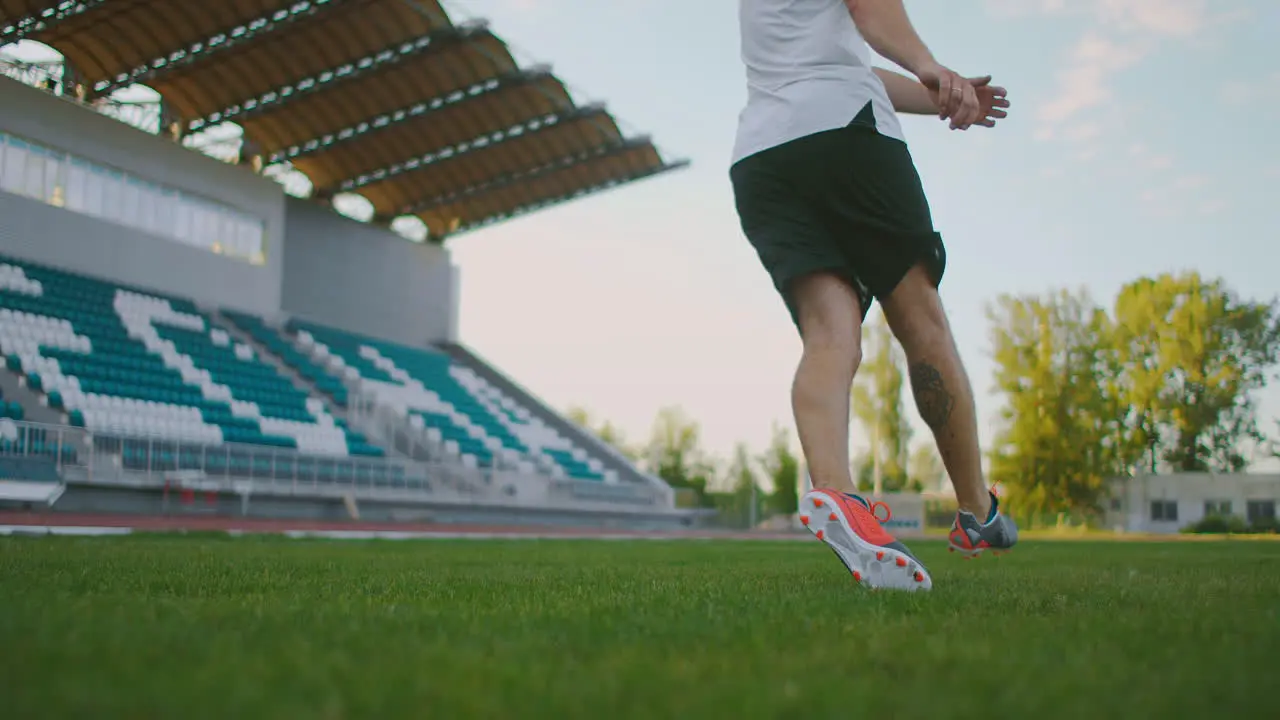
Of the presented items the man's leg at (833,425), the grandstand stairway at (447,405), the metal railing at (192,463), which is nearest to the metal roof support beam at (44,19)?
the metal railing at (192,463)

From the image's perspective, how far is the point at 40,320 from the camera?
18438 mm

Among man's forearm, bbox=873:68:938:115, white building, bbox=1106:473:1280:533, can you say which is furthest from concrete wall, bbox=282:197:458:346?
white building, bbox=1106:473:1280:533

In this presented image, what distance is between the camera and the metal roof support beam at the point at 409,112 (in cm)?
2341

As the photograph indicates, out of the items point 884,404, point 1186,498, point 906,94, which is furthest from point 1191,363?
point 906,94

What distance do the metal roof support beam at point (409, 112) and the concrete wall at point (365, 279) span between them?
2.64 m

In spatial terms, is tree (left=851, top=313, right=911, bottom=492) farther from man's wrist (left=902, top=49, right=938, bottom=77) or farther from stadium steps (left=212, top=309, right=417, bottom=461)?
man's wrist (left=902, top=49, right=938, bottom=77)

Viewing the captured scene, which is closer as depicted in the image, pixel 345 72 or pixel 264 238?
pixel 345 72

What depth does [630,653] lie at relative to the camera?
1633 millimetres

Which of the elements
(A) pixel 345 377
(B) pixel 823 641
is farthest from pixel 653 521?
(B) pixel 823 641

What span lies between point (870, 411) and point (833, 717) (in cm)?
4720

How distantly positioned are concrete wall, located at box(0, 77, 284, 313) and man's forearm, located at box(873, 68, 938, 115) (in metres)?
20.9

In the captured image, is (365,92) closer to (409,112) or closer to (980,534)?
(409,112)

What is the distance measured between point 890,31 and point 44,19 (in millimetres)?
20084

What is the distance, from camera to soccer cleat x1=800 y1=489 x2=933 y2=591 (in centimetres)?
282
